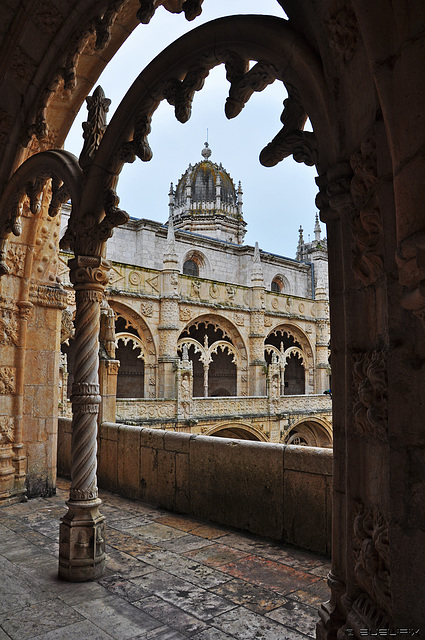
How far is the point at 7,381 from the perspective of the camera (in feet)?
18.3

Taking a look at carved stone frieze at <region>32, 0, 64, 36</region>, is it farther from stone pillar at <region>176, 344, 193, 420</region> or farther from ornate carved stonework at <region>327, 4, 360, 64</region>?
stone pillar at <region>176, 344, 193, 420</region>

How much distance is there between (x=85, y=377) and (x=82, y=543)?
3.63 feet

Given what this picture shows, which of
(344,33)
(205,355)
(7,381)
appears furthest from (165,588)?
(205,355)

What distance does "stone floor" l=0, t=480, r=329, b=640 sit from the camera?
262cm

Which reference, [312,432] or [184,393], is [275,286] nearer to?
[312,432]

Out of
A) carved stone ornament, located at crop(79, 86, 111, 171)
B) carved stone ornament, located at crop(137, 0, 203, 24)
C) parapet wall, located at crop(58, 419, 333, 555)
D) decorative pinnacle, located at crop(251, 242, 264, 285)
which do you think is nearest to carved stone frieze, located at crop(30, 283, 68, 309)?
parapet wall, located at crop(58, 419, 333, 555)

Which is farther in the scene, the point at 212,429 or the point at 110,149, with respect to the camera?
the point at 212,429

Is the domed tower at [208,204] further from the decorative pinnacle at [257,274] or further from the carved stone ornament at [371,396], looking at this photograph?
the carved stone ornament at [371,396]

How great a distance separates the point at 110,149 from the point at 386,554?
312cm

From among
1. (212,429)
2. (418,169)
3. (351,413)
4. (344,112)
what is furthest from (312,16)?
(212,429)

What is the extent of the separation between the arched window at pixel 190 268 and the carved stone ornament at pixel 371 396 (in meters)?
23.2

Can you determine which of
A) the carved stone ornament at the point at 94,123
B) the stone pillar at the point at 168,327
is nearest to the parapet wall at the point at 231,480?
the carved stone ornament at the point at 94,123

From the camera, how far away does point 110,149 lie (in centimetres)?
367

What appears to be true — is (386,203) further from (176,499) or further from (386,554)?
(176,499)
